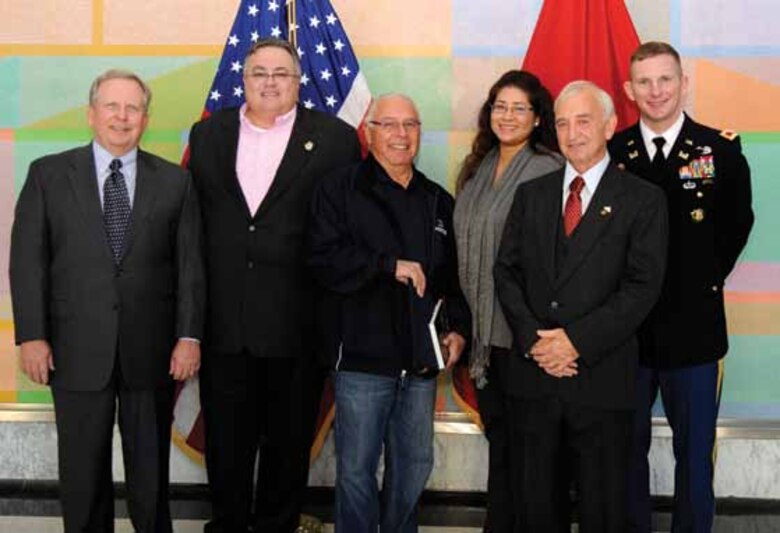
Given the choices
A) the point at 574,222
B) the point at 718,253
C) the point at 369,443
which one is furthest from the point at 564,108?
the point at 369,443

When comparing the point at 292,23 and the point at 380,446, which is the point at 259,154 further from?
the point at 380,446

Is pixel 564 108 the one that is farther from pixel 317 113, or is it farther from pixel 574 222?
pixel 317 113

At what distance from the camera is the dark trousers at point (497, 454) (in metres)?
2.89

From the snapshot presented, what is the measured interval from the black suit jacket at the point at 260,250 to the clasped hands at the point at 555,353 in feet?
2.66

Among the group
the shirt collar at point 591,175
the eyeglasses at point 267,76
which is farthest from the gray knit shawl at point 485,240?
the eyeglasses at point 267,76

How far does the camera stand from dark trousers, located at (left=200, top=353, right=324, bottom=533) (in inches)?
118

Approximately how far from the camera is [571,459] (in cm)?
258

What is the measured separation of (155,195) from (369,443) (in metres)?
0.96

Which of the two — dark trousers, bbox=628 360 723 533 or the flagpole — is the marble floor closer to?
dark trousers, bbox=628 360 723 533

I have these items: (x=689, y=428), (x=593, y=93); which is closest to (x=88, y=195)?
(x=593, y=93)

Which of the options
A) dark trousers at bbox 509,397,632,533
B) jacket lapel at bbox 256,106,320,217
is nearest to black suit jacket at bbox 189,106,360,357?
jacket lapel at bbox 256,106,320,217

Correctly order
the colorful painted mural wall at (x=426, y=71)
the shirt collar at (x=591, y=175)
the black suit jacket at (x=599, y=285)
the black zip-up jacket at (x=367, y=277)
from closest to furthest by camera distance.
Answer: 1. the black suit jacket at (x=599, y=285)
2. the shirt collar at (x=591, y=175)
3. the black zip-up jacket at (x=367, y=277)
4. the colorful painted mural wall at (x=426, y=71)

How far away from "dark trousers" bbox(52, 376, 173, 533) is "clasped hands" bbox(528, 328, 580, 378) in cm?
114

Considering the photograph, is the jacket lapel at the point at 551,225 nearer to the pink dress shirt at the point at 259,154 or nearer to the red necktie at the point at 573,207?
the red necktie at the point at 573,207
